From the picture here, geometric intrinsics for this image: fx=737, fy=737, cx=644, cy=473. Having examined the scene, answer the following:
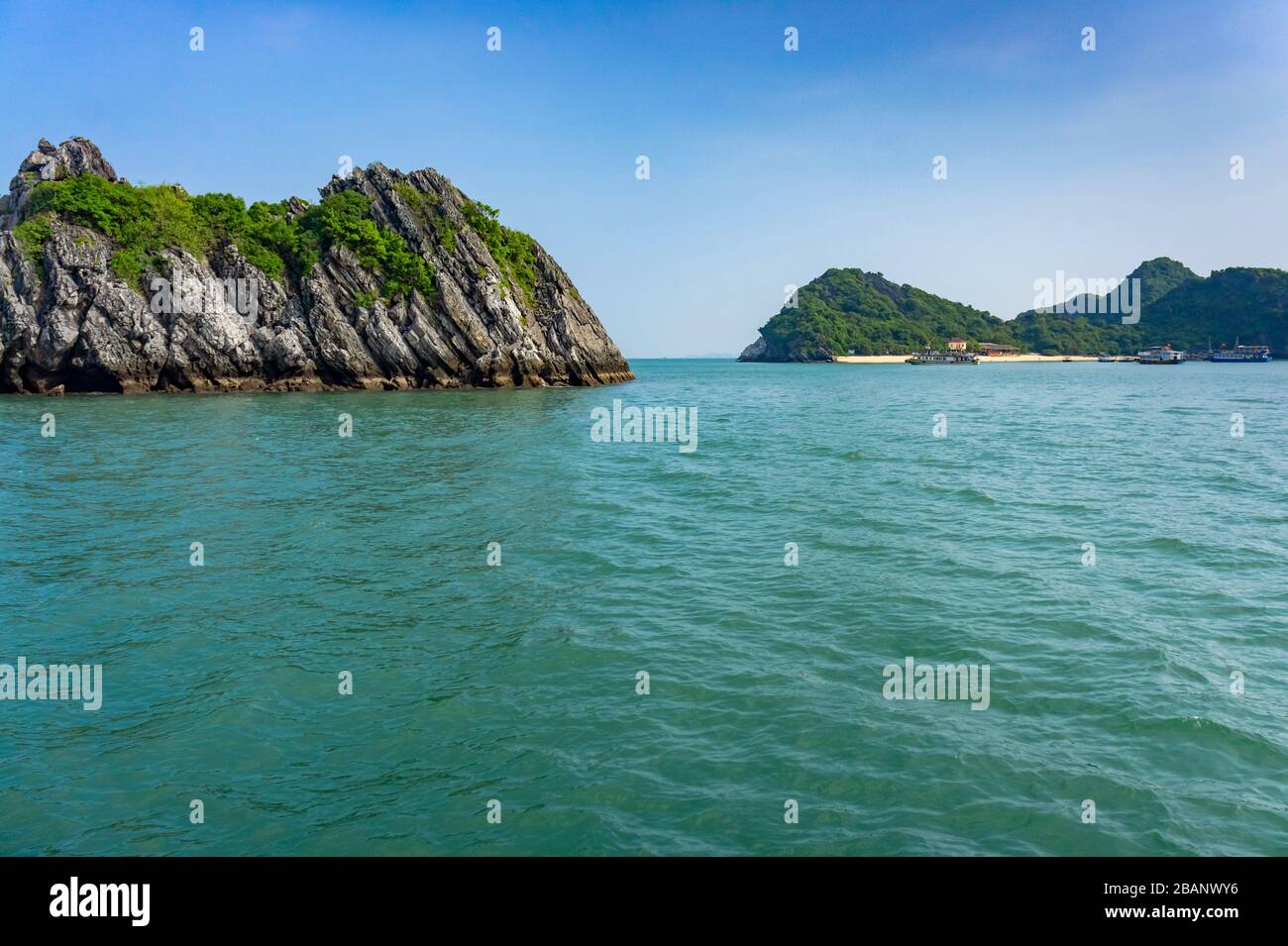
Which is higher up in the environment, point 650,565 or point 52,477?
point 52,477

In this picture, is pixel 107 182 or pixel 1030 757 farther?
pixel 107 182

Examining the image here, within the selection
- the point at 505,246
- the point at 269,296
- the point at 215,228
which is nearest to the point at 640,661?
the point at 269,296

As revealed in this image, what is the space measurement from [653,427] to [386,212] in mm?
52487

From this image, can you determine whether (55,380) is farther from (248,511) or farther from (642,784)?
(642,784)

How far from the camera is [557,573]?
16.7 m

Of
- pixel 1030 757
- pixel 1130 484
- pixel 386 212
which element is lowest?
pixel 1030 757

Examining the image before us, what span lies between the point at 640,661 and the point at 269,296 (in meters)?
76.4

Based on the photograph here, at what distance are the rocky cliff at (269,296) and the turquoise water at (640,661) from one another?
155 feet

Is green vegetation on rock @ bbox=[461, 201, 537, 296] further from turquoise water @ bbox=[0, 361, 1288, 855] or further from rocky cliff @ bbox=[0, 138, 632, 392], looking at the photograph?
turquoise water @ bbox=[0, 361, 1288, 855]

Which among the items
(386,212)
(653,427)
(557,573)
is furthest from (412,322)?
(557,573)

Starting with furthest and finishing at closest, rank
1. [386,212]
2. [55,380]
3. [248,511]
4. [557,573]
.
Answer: [386,212] < [55,380] < [248,511] < [557,573]

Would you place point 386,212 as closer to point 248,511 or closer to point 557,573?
point 248,511

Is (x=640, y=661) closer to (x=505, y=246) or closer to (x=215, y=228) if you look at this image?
(x=215, y=228)
